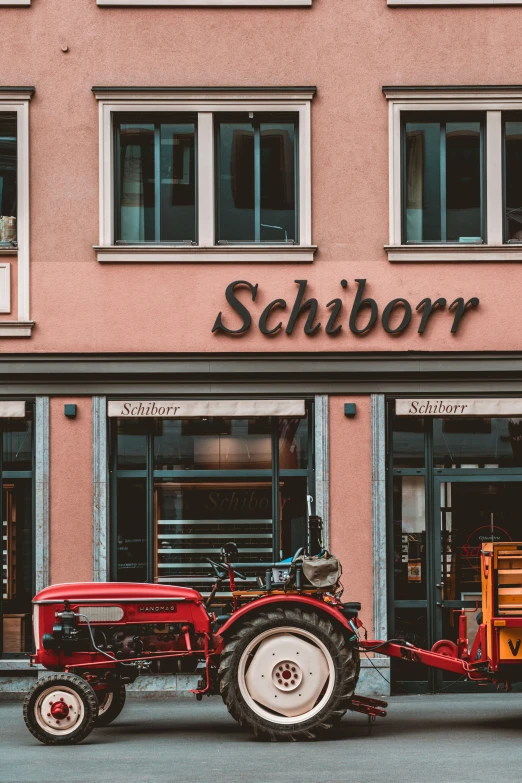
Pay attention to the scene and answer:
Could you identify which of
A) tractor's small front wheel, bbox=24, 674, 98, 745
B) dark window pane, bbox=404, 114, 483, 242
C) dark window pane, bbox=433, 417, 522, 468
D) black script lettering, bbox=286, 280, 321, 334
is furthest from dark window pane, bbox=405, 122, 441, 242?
tractor's small front wheel, bbox=24, 674, 98, 745

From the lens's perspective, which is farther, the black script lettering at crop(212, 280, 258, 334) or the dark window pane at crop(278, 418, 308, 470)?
the dark window pane at crop(278, 418, 308, 470)

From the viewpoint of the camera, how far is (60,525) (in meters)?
13.9

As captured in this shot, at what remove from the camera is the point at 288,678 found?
9.92m

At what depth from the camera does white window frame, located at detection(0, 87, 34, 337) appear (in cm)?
1397

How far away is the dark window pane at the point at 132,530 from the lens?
1408 centimetres

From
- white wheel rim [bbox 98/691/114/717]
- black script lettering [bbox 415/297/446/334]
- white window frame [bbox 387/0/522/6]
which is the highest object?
white window frame [bbox 387/0/522/6]

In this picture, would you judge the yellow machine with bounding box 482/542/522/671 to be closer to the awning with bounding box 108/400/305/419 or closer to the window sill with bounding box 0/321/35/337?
the awning with bounding box 108/400/305/419

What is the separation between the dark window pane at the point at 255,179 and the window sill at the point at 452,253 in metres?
1.34

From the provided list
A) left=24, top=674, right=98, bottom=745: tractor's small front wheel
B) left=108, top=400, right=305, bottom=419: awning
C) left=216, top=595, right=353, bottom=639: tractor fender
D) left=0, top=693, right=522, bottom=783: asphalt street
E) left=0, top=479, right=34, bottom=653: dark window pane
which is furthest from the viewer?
left=0, top=479, right=34, bottom=653: dark window pane

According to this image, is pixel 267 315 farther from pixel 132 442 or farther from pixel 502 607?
pixel 502 607

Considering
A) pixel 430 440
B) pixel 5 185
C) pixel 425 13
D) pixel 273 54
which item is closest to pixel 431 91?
pixel 425 13

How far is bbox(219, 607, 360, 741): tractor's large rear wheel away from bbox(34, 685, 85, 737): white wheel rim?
1.20 m

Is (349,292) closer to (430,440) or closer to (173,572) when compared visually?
(430,440)

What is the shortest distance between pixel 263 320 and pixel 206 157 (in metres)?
2.03
